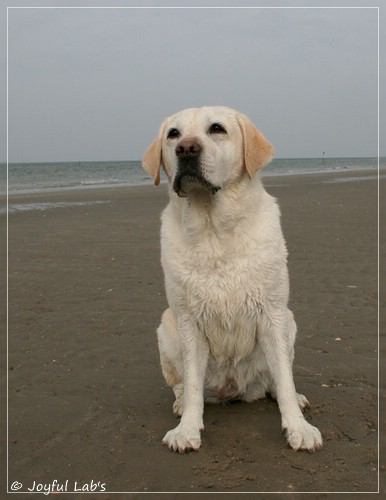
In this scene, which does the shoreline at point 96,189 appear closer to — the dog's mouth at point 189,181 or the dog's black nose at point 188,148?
the dog's mouth at point 189,181

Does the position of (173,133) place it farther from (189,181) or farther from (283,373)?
(283,373)

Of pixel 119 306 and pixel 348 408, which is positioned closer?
pixel 348 408

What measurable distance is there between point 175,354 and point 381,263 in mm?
4724

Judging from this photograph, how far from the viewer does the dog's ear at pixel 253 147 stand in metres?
3.70

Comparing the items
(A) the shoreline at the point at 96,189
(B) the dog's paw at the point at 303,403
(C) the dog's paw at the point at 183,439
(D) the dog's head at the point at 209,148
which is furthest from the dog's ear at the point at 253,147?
(A) the shoreline at the point at 96,189

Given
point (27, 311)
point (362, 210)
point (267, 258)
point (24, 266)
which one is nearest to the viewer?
point (267, 258)

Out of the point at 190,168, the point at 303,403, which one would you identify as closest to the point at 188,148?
the point at 190,168

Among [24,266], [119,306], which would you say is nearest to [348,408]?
[119,306]

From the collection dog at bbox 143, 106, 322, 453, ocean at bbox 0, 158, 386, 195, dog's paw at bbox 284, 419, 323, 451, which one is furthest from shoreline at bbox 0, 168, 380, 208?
dog's paw at bbox 284, 419, 323, 451

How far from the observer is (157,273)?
313 inches

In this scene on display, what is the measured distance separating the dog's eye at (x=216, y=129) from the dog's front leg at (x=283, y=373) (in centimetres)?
117

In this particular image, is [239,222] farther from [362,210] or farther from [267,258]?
[362,210]

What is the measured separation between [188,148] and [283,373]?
146 cm

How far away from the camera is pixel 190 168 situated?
3512 millimetres
